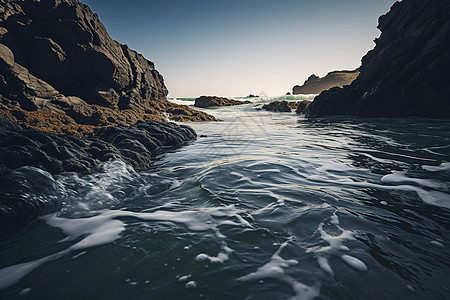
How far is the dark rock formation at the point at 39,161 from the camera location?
250 centimetres

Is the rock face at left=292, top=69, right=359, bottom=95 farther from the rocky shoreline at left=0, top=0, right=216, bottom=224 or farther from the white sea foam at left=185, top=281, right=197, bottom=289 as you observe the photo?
the white sea foam at left=185, top=281, right=197, bottom=289

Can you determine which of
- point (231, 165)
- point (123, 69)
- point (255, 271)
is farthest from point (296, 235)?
point (123, 69)

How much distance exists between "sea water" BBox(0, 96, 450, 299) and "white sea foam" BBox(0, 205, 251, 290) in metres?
0.01

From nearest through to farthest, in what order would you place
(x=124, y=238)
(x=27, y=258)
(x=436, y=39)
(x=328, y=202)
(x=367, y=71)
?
(x=27, y=258) < (x=124, y=238) < (x=328, y=202) < (x=436, y=39) < (x=367, y=71)

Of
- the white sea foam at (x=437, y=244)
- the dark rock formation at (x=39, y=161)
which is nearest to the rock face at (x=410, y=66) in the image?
the white sea foam at (x=437, y=244)

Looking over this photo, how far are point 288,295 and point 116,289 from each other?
53.0 inches

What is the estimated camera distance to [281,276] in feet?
5.58

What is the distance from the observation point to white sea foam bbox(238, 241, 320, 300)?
1.54m

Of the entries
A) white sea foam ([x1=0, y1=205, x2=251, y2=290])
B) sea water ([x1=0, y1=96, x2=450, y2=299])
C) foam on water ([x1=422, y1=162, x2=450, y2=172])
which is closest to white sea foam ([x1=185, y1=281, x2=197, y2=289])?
→ sea water ([x1=0, y1=96, x2=450, y2=299])

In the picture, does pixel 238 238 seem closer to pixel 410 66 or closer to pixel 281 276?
pixel 281 276

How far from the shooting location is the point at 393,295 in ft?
4.91

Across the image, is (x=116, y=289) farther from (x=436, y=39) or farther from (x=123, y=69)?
(x=436, y=39)

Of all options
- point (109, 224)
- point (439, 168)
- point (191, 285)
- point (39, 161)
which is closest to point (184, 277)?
point (191, 285)

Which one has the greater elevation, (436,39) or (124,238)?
(436,39)
